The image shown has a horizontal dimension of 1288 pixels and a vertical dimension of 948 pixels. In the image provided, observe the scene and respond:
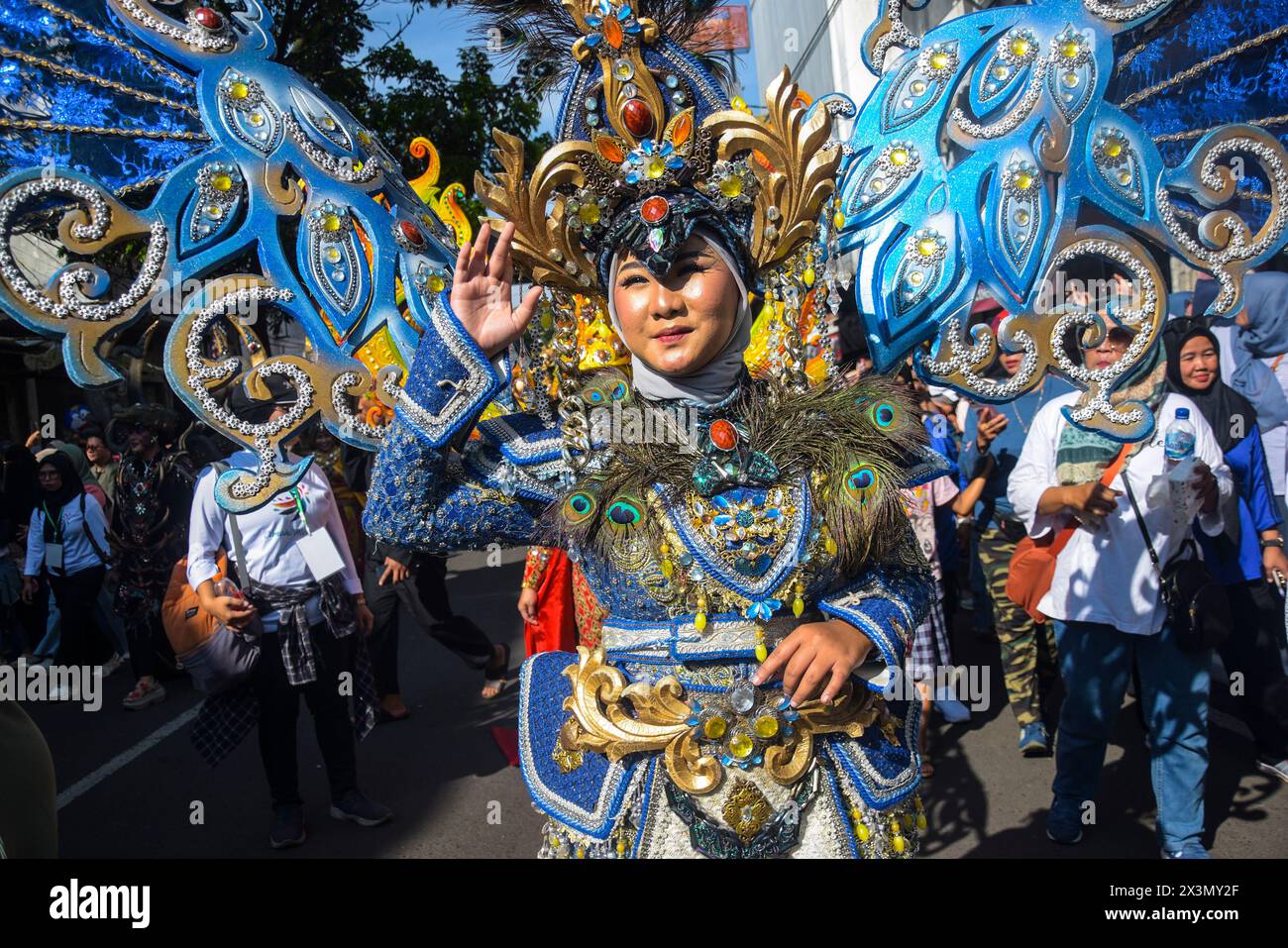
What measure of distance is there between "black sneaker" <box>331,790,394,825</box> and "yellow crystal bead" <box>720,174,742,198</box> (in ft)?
11.7

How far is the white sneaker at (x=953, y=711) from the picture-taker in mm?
5281

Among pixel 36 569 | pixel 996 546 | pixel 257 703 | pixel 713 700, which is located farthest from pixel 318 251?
pixel 36 569

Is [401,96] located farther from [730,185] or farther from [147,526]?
[730,185]

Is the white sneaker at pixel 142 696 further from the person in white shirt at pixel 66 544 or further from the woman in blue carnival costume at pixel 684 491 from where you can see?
the woman in blue carnival costume at pixel 684 491

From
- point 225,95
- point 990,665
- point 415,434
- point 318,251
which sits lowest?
point 990,665

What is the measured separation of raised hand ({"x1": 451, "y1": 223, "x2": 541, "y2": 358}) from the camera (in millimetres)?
1921

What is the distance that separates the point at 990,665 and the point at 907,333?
479cm

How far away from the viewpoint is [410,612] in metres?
6.12

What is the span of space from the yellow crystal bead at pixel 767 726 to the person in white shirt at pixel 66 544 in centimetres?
653

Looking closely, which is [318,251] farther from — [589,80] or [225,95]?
[589,80]

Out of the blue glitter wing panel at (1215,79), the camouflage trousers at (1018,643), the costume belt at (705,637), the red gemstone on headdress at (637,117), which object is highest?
the blue glitter wing panel at (1215,79)

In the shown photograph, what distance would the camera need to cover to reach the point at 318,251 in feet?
6.44

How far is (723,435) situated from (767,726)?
→ 1.90 feet
